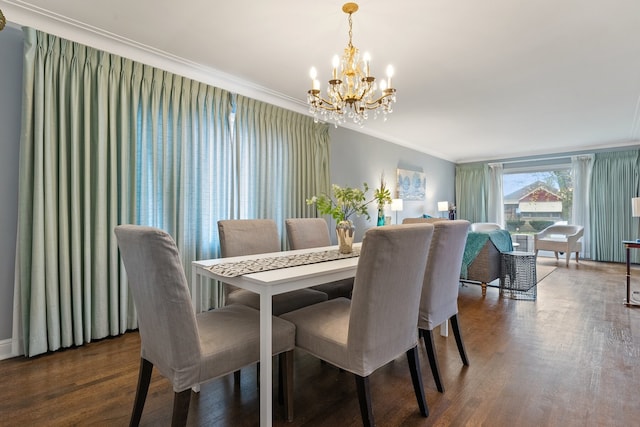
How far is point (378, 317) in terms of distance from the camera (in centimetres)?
138

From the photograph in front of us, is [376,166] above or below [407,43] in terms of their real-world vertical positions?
below

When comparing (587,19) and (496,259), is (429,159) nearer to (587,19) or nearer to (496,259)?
(496,259)

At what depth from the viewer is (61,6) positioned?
217cm

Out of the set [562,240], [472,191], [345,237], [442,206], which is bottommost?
[562,240]

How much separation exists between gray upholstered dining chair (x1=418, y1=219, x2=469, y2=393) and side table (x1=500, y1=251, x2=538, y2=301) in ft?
8.04

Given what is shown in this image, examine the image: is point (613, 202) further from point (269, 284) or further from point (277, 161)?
point (269, 284)

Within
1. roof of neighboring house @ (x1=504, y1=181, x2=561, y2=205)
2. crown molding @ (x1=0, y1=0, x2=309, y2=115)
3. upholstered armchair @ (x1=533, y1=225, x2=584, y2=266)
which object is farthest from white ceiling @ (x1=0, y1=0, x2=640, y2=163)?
Answer: roof of neighboring house @ (x1=504, y1=181, x2=561, y2=205)

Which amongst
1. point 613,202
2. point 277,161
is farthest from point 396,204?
point 613,202

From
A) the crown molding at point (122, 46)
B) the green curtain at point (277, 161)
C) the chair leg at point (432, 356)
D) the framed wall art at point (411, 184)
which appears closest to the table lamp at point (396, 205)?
the framed wall art at point (411, 184)

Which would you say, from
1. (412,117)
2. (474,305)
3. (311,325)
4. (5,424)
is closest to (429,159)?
(412,117)

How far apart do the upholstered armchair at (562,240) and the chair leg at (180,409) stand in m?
6.84

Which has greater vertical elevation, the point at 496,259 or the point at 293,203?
the point at 293,203

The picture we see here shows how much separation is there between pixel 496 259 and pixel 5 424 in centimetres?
445

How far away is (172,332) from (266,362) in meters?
0.43
